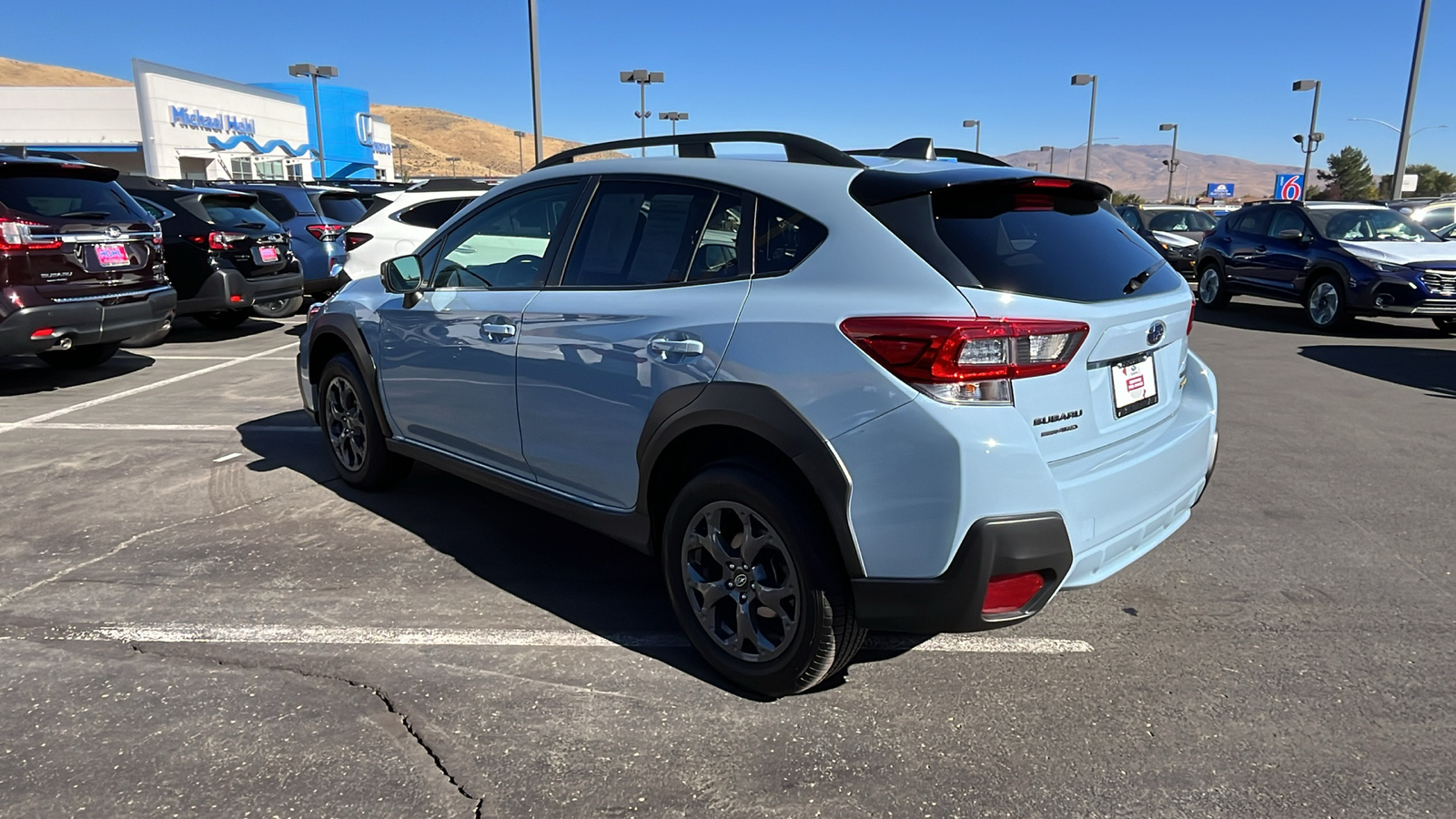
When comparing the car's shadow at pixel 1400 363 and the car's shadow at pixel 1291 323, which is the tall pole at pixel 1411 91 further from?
the car's shadow at pixel 1400 363

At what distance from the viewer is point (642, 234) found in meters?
3.46

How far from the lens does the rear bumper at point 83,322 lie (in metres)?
7.05

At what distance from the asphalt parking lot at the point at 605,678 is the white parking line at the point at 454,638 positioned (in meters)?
0.02

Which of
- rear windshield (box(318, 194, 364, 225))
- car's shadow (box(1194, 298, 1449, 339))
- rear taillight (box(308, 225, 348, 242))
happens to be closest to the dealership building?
rear windshield (box(318, 194, 364, 225))

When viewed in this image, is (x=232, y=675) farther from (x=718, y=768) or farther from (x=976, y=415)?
(x=976, y=415)

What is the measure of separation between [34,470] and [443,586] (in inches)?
130

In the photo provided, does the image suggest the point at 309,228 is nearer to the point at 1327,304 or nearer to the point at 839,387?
the point at 839,387

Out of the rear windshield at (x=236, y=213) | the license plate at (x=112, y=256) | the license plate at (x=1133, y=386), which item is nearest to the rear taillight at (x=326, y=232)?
the rear windshield at (x=236, y=213)

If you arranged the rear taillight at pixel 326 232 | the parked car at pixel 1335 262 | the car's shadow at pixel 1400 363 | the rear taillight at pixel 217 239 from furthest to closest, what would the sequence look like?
the rear taillight at pixel 326 232 → the parked car at pixel 1335 262 → the rear taillight at pixel 217 239 → the car's shadow at pixel 1400 363

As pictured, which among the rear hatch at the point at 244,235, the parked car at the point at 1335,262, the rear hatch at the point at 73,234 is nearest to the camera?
the rear hatch at the point at 73,234

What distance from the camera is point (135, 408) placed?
23.9 feet

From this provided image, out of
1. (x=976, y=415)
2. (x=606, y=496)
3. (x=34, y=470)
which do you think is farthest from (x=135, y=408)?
(x=976, y=415)

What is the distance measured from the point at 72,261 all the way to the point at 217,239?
9.67ft

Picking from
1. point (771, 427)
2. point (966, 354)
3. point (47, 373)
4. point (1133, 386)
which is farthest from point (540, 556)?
point (47, 373)
